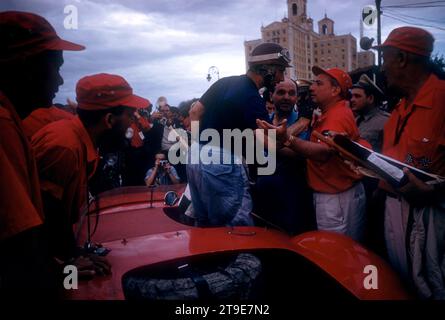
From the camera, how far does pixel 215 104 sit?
8.14 feet

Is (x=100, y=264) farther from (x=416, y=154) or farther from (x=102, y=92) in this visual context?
(x=416, y=154)

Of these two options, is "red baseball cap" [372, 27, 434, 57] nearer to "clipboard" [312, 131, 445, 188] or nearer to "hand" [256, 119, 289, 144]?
"clipboard" [312, 131, 445, 188]

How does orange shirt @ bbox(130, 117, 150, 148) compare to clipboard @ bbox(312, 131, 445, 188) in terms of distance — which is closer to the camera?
clipboard @ bbox(312, 131, 445, 188)

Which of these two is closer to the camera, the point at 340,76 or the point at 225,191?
the point at 225,191

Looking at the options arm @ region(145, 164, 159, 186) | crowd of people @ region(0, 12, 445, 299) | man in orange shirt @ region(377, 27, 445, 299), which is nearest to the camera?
crowd of people @ region(0, 12, 445, 299)

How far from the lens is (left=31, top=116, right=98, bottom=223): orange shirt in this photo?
5.30 ft

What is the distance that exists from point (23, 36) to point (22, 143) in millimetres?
426

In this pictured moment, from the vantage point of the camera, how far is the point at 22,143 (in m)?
1.17

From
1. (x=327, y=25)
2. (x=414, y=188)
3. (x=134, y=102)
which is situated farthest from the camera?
(x=327, y=25)

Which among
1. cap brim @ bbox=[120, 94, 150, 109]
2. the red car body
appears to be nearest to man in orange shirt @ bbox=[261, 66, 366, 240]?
the red car body

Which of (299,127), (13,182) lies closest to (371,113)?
(299,127)

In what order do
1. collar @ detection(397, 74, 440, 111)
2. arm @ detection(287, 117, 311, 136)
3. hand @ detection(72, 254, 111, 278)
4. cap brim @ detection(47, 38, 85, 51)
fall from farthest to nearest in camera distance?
arm @ detection(287, 117, 311, 136) → collar @ detection(397, 74, 440, 111) → hand @ detection(72, 254, 111, 278) → cap brim @ detection(47, 38, 85, 51)

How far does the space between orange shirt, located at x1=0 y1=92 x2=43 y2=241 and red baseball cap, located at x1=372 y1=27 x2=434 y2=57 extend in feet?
6.53

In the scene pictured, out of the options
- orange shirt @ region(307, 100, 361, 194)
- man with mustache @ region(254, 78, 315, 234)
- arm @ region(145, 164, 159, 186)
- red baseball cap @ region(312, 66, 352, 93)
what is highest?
red baseball cap @ region(312, 66, 352, 93)
